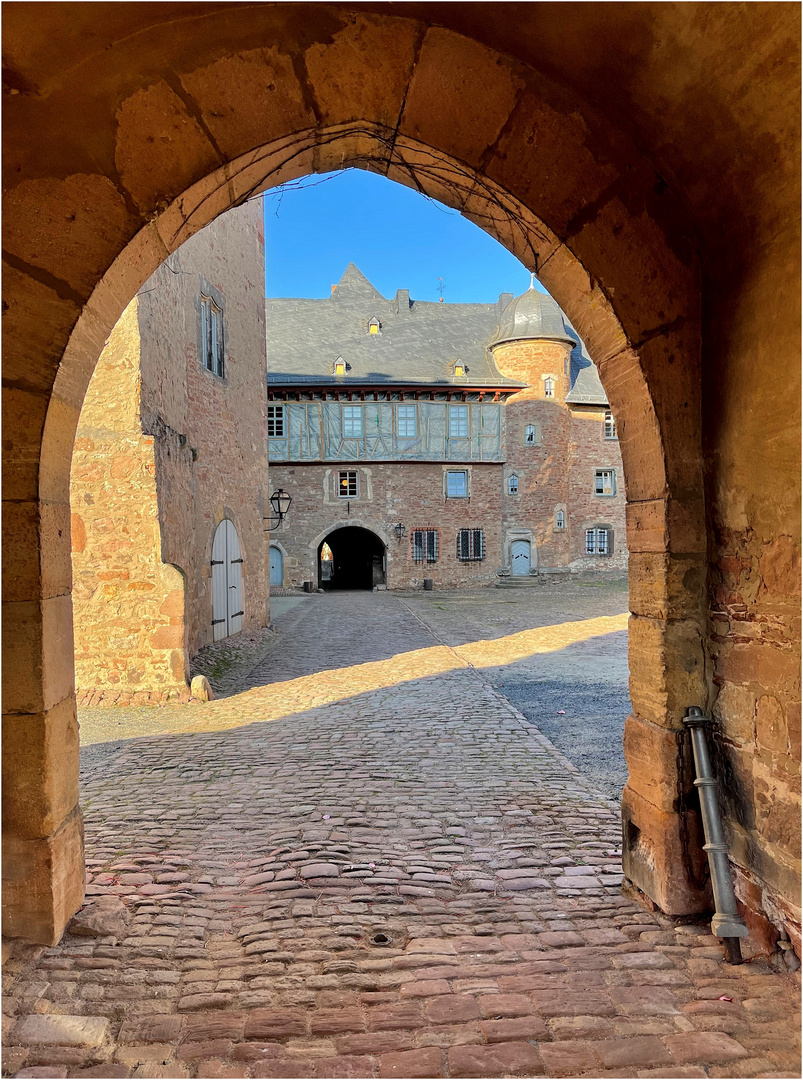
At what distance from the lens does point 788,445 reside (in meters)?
2.15

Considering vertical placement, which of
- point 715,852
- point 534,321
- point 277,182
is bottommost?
point 715,852

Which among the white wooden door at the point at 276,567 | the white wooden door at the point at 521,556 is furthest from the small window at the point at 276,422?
the white wooden door at the point at 521,556

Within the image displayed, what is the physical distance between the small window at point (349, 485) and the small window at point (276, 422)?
283 cm

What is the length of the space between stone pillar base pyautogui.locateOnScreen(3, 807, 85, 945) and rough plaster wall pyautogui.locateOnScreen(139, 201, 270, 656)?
15.5 feet

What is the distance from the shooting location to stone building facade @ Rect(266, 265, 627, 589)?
22.2m

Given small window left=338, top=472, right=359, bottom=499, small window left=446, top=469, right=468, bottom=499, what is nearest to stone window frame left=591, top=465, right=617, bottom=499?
small window left=446, top=469, right=468, bottom=499

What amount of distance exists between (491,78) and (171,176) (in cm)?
131

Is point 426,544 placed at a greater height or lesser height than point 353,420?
lesser

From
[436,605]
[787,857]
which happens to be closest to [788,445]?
[787,857]

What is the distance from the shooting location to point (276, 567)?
22.1m

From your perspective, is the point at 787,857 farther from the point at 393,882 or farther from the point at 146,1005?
the point at 146,1005

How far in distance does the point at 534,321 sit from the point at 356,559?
43.7 ft

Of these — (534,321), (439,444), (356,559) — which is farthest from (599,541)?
(356,559)

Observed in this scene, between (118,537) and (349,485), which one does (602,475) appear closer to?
(349,485)
